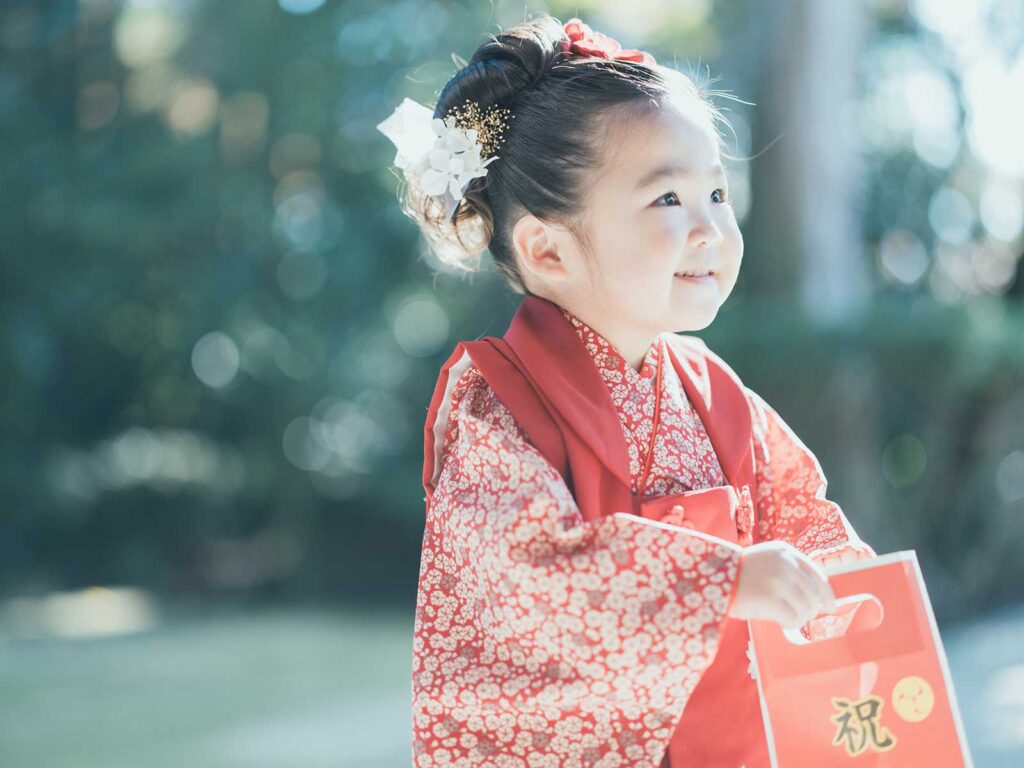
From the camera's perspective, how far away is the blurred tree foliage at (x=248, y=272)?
7020 mm

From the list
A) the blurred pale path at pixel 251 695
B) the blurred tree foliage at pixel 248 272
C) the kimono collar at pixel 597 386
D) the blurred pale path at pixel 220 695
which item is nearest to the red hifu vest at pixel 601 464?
the kimono collar at pixel 597 386

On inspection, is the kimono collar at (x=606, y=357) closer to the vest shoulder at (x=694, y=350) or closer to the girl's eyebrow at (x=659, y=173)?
the vest shoulder at (x=694, y=350)

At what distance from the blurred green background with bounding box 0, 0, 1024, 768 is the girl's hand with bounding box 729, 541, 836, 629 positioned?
148 inches

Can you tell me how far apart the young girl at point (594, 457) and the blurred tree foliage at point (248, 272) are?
436 cm

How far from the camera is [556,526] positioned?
4.58 ft

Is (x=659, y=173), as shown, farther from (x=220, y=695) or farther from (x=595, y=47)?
(x=220, y=695)

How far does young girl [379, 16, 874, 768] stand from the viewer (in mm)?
1373

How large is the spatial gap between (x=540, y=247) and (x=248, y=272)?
578cm

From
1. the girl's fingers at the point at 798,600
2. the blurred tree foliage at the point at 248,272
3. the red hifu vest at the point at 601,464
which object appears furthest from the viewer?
the blurred tree foliage at the point at 248,272

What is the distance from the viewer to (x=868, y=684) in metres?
1.38

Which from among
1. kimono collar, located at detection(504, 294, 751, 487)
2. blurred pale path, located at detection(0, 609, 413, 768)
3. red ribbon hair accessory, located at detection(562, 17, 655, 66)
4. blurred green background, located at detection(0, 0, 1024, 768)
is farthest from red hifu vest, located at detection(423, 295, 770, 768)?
blurred green background, located at detection(0, 0, 1024, 768)

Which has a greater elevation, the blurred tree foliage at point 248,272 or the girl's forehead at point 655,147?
the blurred tree foliage at point 248,272

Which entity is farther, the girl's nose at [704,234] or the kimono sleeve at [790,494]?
the kimono sleeve at [790,494]

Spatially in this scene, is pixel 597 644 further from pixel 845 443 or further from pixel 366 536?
pixel 366 536
